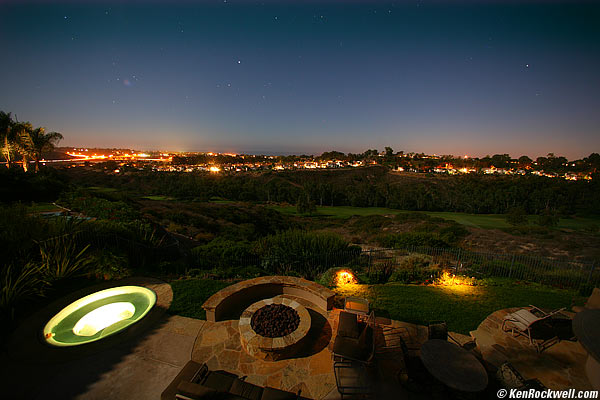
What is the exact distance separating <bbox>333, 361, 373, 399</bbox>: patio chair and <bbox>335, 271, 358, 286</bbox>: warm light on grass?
4.61 m

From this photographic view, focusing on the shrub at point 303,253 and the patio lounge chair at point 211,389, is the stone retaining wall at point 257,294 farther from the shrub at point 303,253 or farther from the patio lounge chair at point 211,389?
the shrub at point 303,253

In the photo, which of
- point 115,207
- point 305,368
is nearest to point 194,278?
point 305,368

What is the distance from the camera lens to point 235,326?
6.07 m

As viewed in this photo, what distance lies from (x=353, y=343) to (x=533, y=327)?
15.1ft

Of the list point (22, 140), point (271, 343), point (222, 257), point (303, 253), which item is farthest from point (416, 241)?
point (22, 140)

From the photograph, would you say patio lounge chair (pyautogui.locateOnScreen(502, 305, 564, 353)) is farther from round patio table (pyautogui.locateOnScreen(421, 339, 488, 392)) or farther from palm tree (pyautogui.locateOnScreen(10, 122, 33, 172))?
palm tree (pyautogui.locateOnScreen(10, 122, 33, 172))

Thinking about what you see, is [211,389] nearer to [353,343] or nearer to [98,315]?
[353,343]

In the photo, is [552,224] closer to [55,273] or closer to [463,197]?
[463,197]

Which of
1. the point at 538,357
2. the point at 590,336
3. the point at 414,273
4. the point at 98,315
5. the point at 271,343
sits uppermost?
the point at 590,336

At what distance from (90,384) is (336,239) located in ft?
35.9

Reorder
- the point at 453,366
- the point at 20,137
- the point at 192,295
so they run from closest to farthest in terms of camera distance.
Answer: the point at 453,366
the point at 192,295
the point at 20,137

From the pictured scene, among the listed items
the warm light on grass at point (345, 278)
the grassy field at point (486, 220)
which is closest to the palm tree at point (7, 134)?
the warm light on grass at point (345, 278)

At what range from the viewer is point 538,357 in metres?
5.04

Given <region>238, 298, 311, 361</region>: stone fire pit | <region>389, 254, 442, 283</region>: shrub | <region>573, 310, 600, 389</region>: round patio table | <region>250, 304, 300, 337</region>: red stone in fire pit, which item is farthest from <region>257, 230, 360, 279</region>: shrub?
<region>573, 310, 600, 389</region>: round patio table
